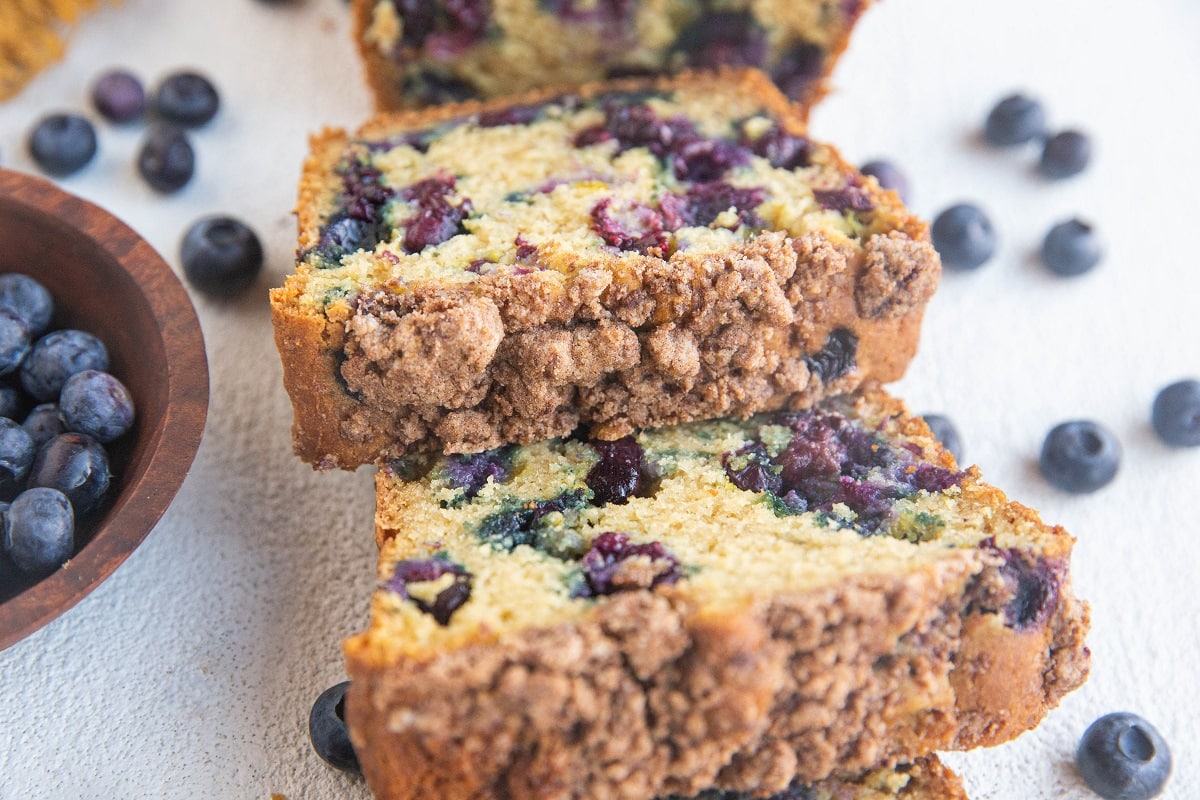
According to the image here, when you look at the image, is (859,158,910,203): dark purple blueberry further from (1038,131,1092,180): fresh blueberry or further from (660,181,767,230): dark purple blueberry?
(660,181,767,230): dark purple blueberry

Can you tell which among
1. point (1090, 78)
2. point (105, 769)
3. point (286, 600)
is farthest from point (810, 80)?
point (105, 769)

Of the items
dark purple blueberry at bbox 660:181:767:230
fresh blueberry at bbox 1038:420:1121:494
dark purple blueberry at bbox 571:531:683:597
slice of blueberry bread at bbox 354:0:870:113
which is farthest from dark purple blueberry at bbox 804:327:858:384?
slice of blueberry bread at bbox 354:0:870:113

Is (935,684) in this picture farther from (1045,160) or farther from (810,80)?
(1045,160)

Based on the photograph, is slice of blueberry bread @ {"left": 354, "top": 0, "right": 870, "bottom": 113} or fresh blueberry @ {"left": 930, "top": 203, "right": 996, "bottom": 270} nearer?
slice of blueberry bread @ {"left": 354, "top": 0, "right": 870, "bottom": 113}

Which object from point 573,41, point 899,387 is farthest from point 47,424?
point 899,387

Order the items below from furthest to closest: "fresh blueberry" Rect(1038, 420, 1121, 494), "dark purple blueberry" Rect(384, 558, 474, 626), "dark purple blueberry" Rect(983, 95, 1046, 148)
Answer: "dark purple blueberry" Rect(983, 95, 1046, 148) < "fresh blueberry" Rect(1038, 420, 1121, 494) < "dark purple blueberry" Rect(384, 558, 474, 626)

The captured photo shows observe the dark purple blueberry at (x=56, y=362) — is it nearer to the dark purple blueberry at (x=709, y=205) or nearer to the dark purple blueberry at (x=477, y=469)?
the dark purple blueberry at (x=477, y=469)

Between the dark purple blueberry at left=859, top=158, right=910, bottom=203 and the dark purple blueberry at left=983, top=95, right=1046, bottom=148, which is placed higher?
the dark purple blueberry at left=983, top=95, right=1046, bottom=148

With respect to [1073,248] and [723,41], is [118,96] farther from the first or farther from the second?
[1073,248]

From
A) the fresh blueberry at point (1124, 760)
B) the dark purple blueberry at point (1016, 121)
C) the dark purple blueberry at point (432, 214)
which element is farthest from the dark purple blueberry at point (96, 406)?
the dark purple blueberry at point (1016, 121)
